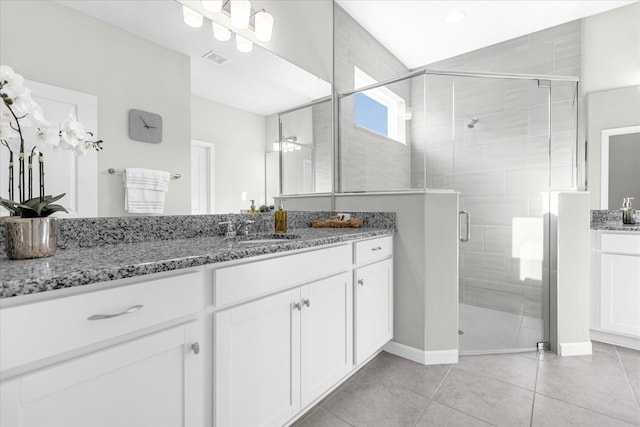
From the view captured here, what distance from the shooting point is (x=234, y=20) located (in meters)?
1.90

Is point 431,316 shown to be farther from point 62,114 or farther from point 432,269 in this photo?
point 62,114

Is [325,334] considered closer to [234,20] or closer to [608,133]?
[234,20]

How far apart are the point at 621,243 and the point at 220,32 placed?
3106 millimetres

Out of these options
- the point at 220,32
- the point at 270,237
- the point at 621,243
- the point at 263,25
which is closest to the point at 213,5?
the point at 220,32

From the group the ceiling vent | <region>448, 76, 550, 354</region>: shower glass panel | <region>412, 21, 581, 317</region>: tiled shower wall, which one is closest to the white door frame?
the ceiling vent

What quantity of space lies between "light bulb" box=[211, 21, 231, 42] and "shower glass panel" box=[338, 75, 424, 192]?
3.95 ft

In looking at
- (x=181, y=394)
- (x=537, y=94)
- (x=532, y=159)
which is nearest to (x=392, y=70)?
(x=537, y=94)

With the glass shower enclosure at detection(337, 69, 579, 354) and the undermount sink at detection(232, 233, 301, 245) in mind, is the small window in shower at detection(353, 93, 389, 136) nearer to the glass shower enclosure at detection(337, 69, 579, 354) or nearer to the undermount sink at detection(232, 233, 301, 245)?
the glass shower enclosure at detection(337, 69, 579, 354)

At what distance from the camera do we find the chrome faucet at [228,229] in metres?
1.71

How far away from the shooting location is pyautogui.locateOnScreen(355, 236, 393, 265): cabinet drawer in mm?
1875

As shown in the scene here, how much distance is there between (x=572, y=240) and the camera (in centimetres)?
229

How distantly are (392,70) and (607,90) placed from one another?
195 centimetres

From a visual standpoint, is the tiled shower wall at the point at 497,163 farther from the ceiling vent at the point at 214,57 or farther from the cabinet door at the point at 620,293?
the ceiling vent at the point at 214,57

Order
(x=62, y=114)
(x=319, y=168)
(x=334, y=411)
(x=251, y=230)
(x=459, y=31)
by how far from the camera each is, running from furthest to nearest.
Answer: (x=459, y=31) → (x=319, y=168) → (x=251, y=230) → (x=334, y=411) → (x=62, y=114)
